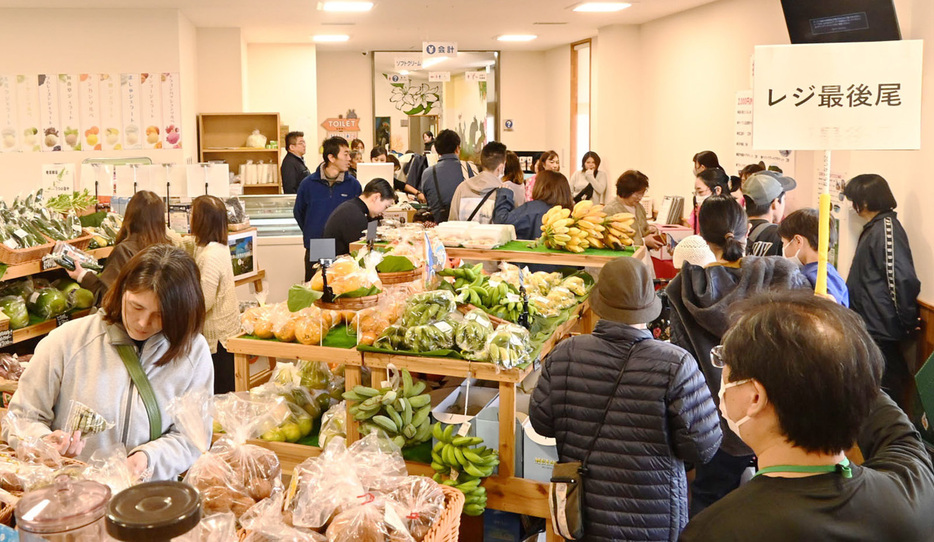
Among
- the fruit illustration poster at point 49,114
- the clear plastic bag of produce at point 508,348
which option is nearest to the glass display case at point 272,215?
the fruit illustration poster at point 49,114

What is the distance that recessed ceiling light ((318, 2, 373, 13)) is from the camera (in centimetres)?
890

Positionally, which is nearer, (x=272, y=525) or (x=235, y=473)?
(x=272, y=525)

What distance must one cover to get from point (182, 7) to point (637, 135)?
6.02m

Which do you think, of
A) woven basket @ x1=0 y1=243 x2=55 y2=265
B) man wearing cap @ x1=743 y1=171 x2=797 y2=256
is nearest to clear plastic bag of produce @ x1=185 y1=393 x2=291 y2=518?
woven basket @ x1=0 y1=243 x2=55 y2=265

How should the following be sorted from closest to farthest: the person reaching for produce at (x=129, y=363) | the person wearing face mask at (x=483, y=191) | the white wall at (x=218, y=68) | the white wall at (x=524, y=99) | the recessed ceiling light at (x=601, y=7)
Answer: the person reaching for produce at (x=129, y=363), the person wearing face mask at (x=483, y=191), the recessed ceiling light at (x=601, y=7), the white wall at (x=218, y=68), the white wall at (x=524, y=99)

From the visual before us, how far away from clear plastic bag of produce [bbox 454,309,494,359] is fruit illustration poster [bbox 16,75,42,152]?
7.67 meters

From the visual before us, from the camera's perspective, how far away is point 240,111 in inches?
420

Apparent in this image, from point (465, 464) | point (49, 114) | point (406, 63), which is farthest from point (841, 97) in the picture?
point (406, 63)

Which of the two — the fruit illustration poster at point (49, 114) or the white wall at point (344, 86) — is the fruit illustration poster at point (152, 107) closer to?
the fruit illustration poster at point (49, 114)

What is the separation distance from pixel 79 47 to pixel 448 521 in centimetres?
855

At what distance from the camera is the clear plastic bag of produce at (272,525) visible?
1.91 m

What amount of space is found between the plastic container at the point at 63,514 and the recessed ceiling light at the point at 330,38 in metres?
11.3

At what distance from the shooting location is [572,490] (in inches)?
104

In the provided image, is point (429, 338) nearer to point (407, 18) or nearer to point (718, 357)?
point (718, 357)
